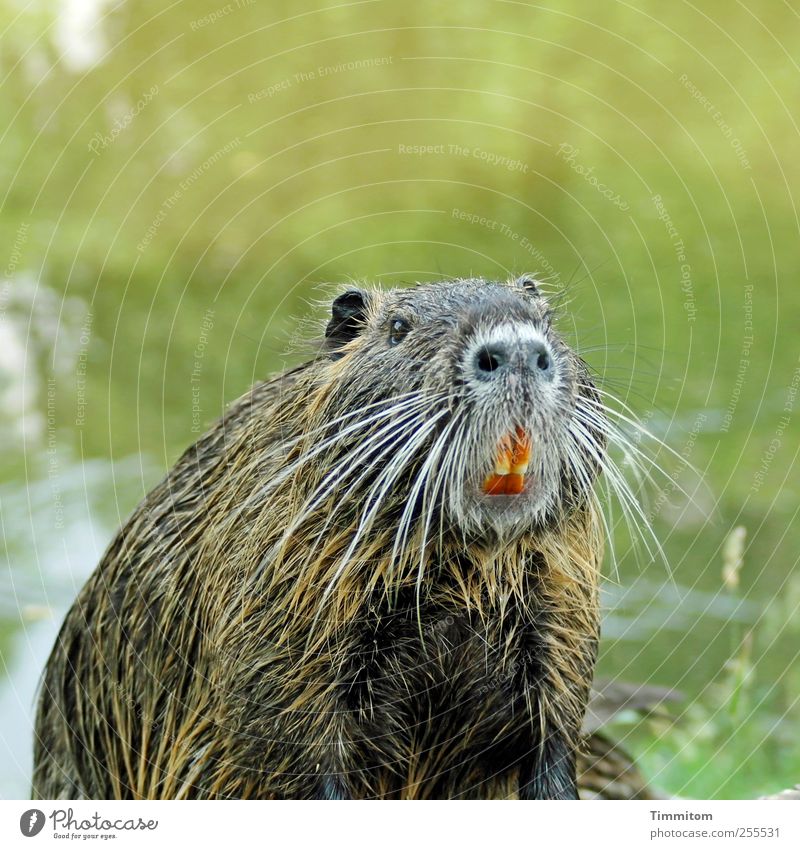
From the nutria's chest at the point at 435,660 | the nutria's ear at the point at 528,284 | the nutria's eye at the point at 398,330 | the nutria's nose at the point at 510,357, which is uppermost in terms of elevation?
the nutria's ear at the point at 528,284

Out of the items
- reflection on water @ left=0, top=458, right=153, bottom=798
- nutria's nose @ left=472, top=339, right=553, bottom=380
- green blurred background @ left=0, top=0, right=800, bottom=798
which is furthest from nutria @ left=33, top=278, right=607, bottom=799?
reflection on water @ left=0, top=458, right=153, bottom=798

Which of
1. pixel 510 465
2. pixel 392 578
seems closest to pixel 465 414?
pixel 510 465

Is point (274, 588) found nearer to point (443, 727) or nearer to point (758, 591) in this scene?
point (443, 727)

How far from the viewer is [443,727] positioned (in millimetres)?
4004

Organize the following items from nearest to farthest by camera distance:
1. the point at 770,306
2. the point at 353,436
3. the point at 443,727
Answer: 1. the point at 353,436
2. the point at 443,727
3. the point at 770,306

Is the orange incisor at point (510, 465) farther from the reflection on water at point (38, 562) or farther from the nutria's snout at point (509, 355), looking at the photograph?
the reflection on water at point (38, 562)

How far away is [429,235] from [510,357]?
406 centimetres

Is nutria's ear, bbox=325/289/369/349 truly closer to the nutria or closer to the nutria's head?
the nutria

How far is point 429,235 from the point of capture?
286 inches

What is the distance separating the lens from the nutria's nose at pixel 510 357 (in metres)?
3.36

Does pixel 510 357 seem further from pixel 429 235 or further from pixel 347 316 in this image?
pixel 429 235

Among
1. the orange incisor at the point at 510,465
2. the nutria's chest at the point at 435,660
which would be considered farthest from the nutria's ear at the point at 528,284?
the nutria's chest at the point at 435,660
